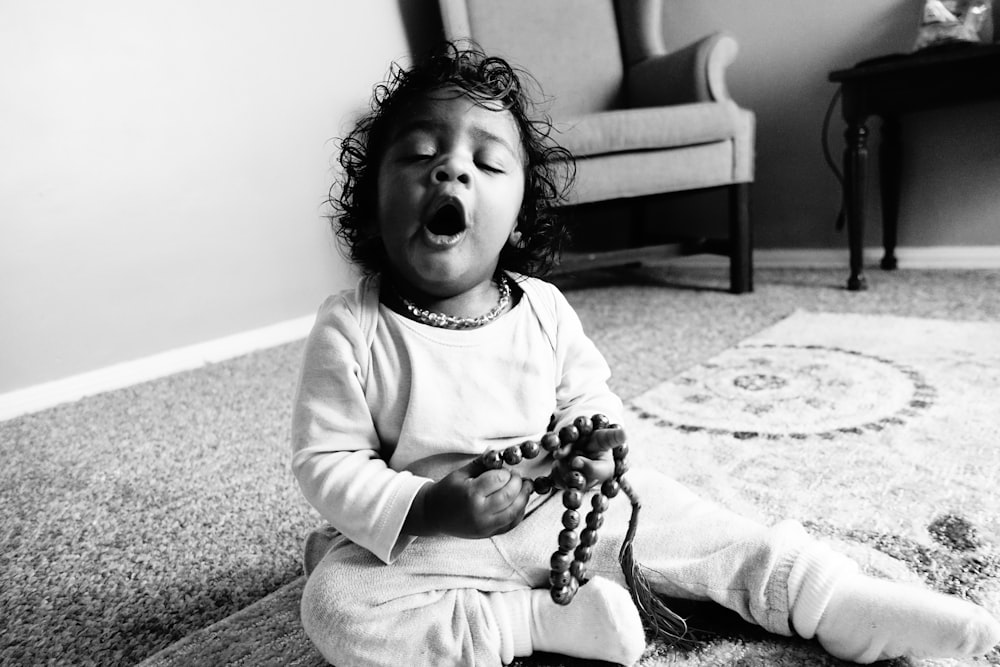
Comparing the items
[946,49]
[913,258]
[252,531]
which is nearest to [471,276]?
[252,531]

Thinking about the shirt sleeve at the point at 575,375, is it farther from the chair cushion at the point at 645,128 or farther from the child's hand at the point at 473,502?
the chair cushion at the point at 645,128

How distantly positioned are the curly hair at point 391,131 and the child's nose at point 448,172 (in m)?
0.07

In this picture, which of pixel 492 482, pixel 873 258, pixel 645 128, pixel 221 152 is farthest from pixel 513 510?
pixel 873 258

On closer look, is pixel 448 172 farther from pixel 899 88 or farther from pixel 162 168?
pixel 899 88

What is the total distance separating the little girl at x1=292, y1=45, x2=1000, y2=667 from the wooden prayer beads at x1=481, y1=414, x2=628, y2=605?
10 millimetres

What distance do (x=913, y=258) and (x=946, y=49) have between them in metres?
0.61

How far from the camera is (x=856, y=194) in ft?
5.84

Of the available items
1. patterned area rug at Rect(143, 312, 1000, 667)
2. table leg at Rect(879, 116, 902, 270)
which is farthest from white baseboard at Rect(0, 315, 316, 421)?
table leg at Rect(879, 116, 902, 270)

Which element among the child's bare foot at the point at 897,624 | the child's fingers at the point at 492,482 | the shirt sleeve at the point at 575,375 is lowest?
the child's bare foot at the point at 897,624

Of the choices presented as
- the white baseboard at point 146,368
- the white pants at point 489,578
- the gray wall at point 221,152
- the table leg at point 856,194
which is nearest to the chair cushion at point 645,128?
the table leg at point 856,194

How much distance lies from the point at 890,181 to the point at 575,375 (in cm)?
172

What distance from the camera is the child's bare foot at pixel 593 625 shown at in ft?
1.62

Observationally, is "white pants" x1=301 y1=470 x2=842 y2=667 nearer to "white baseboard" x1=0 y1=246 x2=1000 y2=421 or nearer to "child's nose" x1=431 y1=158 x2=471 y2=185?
"child's nose" x1=431 y1=158 x2=471 y2=185

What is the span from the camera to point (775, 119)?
222cm
